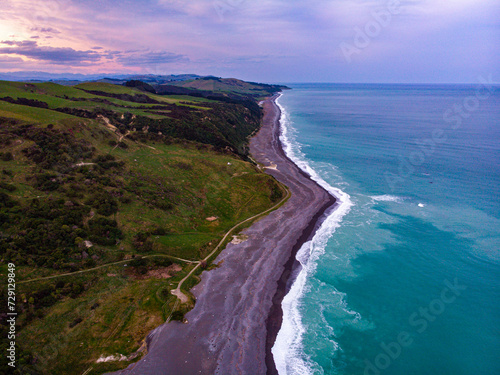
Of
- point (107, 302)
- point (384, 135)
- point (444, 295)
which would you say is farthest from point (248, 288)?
point (384, 135)

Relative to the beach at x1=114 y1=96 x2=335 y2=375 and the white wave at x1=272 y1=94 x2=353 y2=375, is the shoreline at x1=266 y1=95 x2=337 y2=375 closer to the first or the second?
A: the beach at x1=114 y1=96 x2=335 y2=375

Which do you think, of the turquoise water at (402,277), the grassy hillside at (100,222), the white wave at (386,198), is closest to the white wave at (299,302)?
the turquoise water at (402,277)

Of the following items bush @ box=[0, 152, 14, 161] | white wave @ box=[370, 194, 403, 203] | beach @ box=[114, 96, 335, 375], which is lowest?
beach @ box=[114, 96, 335, 375]

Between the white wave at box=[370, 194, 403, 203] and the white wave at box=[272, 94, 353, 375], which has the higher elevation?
the white wave at box=[370, 194, 403, 203]

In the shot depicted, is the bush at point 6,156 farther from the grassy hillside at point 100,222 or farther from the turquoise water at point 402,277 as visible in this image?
the turquoise water at point 402,277

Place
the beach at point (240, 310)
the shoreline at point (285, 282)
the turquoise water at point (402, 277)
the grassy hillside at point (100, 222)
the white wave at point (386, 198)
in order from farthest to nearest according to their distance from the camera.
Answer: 1. the white wave at point (386, 198)
2. the shoreline at point (285, 282)
3. the turquoise water at point (402, 277)
4. the grassy hillside at point (100, 222)
5. the beach at point (240, 310)

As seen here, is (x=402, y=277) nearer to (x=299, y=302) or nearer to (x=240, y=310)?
(x=299, y=302)

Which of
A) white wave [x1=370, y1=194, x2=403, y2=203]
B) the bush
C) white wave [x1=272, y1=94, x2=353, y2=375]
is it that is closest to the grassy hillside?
the bush
